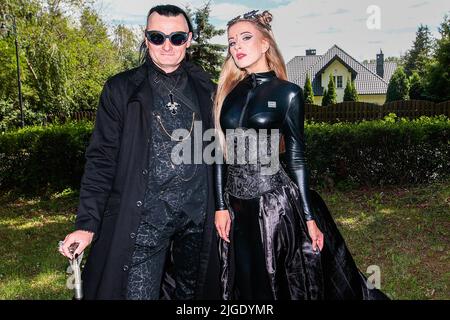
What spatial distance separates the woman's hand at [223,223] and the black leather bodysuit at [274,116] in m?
0.04

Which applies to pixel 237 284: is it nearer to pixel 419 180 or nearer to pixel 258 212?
pixel 258 212

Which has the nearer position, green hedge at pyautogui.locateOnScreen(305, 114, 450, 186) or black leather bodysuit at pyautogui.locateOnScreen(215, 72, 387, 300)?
black leather bodysuit at pyautogui.locateOnScreen(215, 72, 387, 300)

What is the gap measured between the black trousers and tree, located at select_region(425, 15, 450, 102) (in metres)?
30.4

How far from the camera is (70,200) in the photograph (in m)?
10.5

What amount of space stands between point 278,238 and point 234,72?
3.77 feet

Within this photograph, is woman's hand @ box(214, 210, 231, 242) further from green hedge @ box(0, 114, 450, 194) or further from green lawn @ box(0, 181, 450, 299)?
green hedge @ box(0, 114, 450, 194)

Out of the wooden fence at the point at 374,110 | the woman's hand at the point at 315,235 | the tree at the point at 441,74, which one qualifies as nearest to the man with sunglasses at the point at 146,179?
the woman's hand at the point at 315,235

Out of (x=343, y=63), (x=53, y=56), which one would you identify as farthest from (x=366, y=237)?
(x=343, y=63)

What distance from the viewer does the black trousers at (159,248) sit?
2.95 meters

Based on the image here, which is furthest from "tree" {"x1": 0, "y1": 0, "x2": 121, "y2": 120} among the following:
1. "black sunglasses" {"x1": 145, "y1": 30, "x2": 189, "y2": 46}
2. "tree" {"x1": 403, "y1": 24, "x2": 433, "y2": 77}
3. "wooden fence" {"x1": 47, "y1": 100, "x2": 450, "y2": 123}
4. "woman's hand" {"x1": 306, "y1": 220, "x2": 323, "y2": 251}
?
"tree" {"x1": 403, "y1": 24, "x2": 433, "y2": 77}

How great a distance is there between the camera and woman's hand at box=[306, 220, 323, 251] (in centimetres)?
311

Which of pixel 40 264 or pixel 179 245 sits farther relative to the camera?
pixel 40 264
